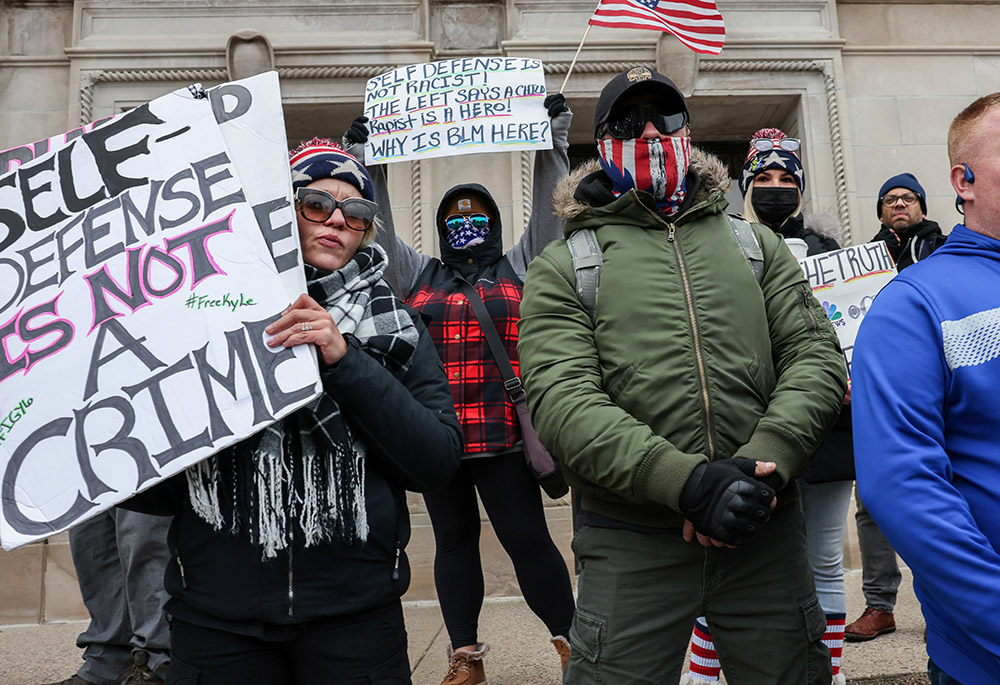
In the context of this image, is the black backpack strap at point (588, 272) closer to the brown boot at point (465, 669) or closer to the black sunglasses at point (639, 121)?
the black sunglasses at point (639, 121)

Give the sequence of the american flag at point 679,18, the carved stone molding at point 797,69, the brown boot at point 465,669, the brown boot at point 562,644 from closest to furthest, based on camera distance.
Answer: the brown boot at point 562,644 → the brown boot at point 465,669 → the american flag at point 679,18 → the carved stone molding at point 797,69

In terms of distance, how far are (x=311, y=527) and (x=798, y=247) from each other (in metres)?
2.52

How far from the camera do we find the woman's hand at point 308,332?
193cm

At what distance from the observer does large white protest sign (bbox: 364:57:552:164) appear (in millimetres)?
4098

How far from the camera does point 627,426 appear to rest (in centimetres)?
206

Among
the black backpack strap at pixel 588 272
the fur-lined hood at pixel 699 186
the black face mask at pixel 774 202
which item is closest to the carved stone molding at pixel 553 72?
the black face mask at pixel 774 202

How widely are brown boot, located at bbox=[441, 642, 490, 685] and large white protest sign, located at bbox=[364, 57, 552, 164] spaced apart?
2267mm

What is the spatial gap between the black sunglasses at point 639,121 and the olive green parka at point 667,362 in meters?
0.21

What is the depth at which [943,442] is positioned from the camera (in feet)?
5.39

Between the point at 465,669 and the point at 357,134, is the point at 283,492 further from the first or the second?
the point at 357,134

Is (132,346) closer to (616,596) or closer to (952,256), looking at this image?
(616,596)

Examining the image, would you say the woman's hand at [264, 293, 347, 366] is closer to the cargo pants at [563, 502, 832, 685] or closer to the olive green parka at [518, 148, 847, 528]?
the olive green parka at [518, 148, 847, 528]

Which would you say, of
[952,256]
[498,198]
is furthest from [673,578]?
[498,198]

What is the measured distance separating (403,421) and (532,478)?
1.59 m
